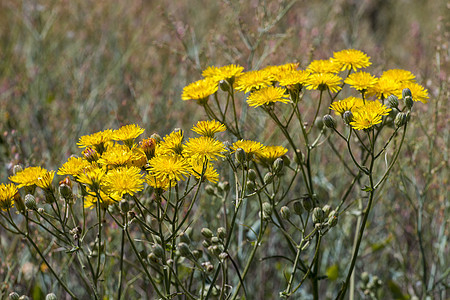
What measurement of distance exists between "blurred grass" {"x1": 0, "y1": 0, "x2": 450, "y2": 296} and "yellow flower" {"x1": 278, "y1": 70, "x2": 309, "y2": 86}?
3.20 ft

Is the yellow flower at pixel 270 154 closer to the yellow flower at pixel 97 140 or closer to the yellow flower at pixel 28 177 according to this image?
the yellow flower at pixel 97 140

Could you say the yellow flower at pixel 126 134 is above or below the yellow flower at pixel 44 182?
above

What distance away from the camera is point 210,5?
5.45m

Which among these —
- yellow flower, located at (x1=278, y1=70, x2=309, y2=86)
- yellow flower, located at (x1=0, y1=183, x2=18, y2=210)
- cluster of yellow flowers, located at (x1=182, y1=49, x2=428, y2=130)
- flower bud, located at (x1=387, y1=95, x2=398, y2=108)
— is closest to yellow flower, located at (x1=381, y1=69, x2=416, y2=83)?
cluster of yellow flowers, located at (x1=182, y1=49, x2=428, y2=130)

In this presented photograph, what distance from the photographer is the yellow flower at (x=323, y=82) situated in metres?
1.68

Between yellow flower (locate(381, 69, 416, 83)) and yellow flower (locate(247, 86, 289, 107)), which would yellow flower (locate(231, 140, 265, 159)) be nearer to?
yellow flower (locate(247, 86, 289, 107))

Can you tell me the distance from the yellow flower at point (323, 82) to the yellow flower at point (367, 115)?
147 millimetres

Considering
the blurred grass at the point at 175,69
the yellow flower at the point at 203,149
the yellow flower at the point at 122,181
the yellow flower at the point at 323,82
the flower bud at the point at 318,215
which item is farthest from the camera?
the blurred grass at the point at 175,69

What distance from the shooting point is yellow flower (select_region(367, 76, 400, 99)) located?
1710 mm

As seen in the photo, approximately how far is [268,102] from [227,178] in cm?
111

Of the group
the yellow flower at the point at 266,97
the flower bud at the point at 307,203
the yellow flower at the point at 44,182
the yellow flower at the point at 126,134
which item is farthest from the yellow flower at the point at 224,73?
the yellow flower at the point at 44,182

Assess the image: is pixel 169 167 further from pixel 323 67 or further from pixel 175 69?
pixel 175 69

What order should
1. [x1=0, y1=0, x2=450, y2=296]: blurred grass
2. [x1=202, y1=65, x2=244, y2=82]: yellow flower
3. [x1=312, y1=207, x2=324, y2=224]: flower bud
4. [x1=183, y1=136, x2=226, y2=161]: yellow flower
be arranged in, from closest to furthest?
[x1=183, y1=136, x2=226, y2=161]: yellow flower < [x1=312, y1=207, x2=324, y2=224]: flower bud < [x1=202, y1=65, x2=244, y2=82]: yellow flower < [x1=0, y1=0, x2=450, y2=296]: blurred grass

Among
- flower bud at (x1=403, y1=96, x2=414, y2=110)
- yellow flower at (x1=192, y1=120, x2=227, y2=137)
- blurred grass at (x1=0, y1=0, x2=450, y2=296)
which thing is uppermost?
blurred grass at (x1=0, y1=0, x2=450, y2=296)
